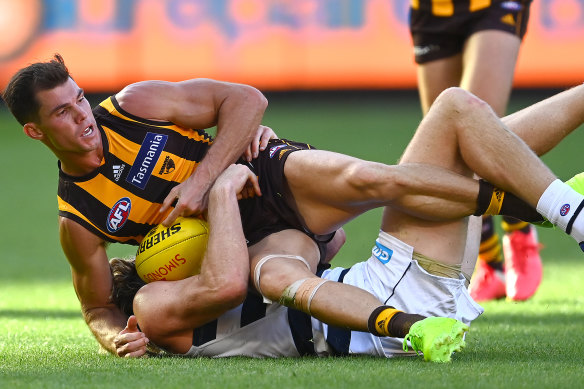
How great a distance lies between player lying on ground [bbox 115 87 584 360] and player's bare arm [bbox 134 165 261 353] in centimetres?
3

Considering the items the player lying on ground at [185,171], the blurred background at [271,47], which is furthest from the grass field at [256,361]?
the blurred background at [271,47]

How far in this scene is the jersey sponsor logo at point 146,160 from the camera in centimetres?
455

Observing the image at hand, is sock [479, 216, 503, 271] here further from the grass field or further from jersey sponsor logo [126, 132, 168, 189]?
jersey sponsor logo [126, 132, 168, 189]

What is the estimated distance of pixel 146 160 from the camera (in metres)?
4.59

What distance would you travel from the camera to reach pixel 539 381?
3.37 meters

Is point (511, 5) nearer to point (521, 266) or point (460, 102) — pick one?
point (521, 266)

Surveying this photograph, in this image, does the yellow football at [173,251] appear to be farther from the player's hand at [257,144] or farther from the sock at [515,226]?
the sock at [515,226]

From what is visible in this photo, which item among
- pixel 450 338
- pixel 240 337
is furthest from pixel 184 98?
pixel 450 338

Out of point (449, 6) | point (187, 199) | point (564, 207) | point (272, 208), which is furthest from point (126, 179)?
point (449, 6)

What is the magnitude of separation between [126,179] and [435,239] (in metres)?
1.48

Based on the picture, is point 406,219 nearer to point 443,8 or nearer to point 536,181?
point 536,181

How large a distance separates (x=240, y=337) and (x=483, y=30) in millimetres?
2771

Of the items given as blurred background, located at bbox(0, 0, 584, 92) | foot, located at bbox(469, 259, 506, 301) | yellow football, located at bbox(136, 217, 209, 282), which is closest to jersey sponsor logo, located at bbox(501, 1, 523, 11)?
foot, located at bbox(469, 259, 506, 301)

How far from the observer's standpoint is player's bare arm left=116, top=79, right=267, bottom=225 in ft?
15.0
